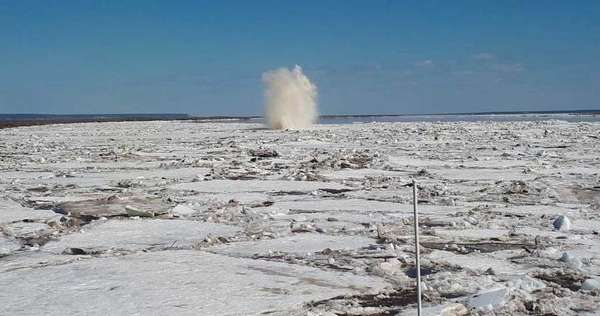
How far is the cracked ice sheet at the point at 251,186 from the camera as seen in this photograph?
364 inches

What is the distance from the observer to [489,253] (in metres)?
5.17

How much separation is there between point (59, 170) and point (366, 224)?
8.12 m

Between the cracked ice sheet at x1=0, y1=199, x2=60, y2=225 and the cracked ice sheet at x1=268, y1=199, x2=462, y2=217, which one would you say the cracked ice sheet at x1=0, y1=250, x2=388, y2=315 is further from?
the cracked ice sheet at x1=268, y1=199, x2=462, y2=217

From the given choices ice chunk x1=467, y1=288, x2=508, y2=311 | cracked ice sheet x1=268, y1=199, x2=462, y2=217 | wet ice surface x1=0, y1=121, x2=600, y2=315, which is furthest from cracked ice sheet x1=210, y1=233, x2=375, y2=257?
ice chunk x1=467, y1=288, x2=508, y2=311

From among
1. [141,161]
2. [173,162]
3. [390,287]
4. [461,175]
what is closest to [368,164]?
[461,175]

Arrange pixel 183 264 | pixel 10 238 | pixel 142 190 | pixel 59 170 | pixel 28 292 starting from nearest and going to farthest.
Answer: pixel 28 292
pixel 183 264
pixel 10 238
pixel 142 190
pixel 59 170

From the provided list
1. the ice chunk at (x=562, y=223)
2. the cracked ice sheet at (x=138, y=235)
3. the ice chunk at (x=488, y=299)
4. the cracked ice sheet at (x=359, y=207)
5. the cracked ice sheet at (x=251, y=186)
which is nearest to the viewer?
the ice chunk at (x=488, y=299)

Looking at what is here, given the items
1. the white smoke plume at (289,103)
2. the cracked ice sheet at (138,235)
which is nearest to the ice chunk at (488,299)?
the cracked ice sheet at (138,235)

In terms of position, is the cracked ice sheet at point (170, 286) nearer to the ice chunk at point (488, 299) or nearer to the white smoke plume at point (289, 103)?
the ice chunk at point (488, 299)

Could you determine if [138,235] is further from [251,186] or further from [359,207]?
[251,186]

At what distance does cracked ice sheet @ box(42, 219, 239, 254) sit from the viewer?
553 centimetres

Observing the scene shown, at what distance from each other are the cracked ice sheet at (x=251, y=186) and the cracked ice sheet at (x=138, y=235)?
2569 millimetres

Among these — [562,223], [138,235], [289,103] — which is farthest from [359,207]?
[289,103]

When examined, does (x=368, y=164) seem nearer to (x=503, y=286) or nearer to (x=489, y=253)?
(x=489, y=253)
